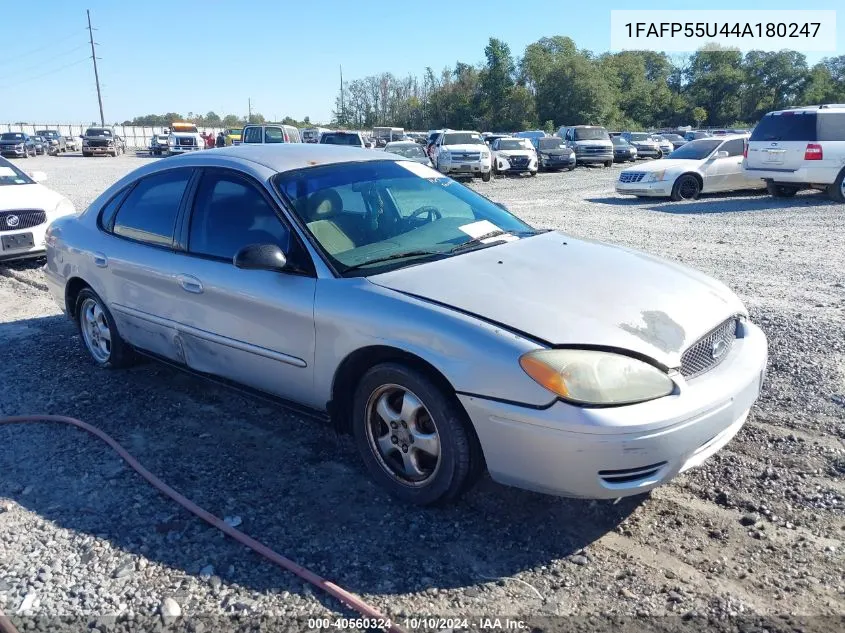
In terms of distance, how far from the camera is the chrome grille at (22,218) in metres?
8.61

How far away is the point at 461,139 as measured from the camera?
2514 cm

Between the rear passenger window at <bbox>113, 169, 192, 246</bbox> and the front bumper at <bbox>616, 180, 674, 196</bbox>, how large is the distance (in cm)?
1312

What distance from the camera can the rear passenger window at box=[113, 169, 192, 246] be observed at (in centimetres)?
433

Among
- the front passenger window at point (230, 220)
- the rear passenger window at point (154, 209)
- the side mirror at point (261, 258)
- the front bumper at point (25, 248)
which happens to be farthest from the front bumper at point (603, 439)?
the front bumper at point (25, 248)

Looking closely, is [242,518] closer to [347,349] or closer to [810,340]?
[347,349]

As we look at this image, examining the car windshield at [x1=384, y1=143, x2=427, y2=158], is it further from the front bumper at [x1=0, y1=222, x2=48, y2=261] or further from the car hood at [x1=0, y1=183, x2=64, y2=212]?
the front bumper at [x1=0, y1=222, x2=48, y2=261]

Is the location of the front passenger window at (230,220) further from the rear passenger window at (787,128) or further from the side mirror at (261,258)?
the rear passenger window at (787,128)

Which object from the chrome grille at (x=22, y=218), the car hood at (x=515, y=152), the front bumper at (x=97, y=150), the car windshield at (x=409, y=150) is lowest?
the chrome grille at (x=22, y=218)

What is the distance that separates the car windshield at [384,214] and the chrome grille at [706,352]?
1276 mm

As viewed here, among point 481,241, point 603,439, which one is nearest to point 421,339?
point 603,439

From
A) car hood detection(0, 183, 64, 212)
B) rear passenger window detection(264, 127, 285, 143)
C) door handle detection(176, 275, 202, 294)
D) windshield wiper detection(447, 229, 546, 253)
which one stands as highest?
rear passenger window detection(264, 127, 285, 143)

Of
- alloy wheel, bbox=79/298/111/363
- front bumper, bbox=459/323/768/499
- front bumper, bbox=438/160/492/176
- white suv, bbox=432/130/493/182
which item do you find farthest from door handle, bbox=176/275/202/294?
front bumper, bbox=438/160/492/176

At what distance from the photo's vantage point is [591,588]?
8.73ft

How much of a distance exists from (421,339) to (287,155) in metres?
1.76
